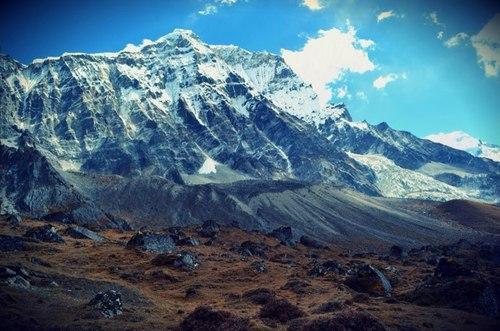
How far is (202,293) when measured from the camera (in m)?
50.7

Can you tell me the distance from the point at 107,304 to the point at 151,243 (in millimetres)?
42486

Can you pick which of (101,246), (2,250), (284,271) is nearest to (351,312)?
(284,271)

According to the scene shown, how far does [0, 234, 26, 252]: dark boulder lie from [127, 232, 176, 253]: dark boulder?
1802 centimetres

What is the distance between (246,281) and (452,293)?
83.2 ft

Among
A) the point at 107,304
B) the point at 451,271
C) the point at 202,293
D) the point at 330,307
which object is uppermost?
the point at 451,271

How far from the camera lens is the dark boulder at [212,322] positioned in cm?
3338

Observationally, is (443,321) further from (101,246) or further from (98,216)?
(98,216)

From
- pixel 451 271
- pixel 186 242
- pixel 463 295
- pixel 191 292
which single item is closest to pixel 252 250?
pixel 186 242

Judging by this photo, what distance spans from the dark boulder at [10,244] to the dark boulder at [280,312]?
35091 mm

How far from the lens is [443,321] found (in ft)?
126

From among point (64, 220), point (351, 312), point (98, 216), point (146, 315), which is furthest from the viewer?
point (98, 216)

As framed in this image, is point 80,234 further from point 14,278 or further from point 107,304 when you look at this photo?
point 107,304

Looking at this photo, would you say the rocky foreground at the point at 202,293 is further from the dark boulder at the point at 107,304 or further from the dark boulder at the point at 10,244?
the dark boulder at the point at 10,244

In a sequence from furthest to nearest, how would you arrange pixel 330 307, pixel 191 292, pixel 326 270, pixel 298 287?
pixel 326 270 → pixel 298 287 → pixel 191 292 → pixel 330 307
